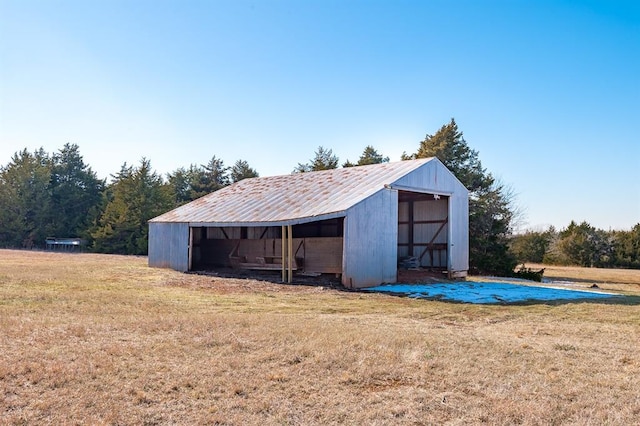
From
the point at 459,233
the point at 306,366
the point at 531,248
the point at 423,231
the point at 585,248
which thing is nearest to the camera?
the point at 306,366

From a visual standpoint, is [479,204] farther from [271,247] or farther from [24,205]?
[24,205]

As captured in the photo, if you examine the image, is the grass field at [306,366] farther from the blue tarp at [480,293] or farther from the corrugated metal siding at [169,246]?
the corrugated metal siding at [169,246]

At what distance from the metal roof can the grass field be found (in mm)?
6733

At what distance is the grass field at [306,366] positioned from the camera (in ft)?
14.3

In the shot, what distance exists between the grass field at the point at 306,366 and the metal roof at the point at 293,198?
6.73 metres

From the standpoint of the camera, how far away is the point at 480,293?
1459cm

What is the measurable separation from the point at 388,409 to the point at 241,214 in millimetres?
15176

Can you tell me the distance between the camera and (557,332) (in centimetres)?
823

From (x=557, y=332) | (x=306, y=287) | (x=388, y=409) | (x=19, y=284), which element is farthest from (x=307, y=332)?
(x=19, y=284)

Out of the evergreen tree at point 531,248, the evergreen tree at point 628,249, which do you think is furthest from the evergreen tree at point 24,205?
the evergreen tree at point 628,249

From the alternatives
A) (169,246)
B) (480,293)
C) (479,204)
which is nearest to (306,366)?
(480,293)

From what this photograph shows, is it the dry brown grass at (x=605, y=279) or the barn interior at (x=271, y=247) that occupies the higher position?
the barn interior at (x=271, y=247)

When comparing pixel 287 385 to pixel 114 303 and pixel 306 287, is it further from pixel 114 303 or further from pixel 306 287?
pixel 306 287

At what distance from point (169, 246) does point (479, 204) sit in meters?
17.9
